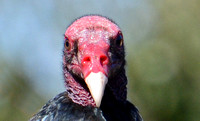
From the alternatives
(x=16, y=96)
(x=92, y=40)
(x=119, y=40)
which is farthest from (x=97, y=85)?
(x=16, y=96)

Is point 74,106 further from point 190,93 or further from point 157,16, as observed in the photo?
point 157,16

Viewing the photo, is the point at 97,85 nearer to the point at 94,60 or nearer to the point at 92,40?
the point at 94,60

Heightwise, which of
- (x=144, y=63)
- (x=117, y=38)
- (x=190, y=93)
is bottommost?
(x=190, y=93)

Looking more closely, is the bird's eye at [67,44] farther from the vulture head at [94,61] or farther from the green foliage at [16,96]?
the green foliage at [16,96]

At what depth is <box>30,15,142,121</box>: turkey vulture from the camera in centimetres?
374

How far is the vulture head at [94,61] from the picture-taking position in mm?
3627

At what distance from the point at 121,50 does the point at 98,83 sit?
76cm

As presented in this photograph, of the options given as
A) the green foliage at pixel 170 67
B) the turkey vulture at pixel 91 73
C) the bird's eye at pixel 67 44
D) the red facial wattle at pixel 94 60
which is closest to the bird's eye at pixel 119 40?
the turkey vulture at pixel 91 73

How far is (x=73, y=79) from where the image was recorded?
169 inches

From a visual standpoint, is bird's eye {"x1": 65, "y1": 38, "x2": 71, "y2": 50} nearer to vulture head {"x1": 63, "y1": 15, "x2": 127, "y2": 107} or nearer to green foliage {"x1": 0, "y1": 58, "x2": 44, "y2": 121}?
vulture head {"x1": 63, "y1": 15, "x2": 127, "y2": 107}

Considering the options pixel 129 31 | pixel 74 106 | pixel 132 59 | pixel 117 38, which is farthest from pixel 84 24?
pixel 129 31

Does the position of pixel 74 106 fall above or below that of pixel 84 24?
below

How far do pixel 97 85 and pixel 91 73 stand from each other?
0.54 feet

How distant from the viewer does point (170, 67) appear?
1884cm
